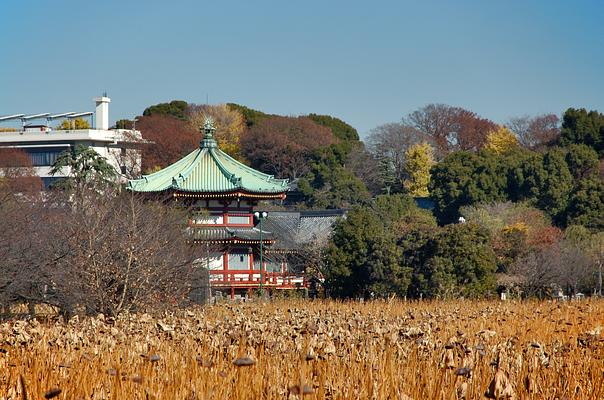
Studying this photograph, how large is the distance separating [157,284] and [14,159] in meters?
41.6

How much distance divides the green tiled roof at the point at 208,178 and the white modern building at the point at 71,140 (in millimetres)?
18805

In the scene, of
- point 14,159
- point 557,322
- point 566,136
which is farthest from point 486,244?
point 14,159

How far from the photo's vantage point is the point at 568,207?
134ft

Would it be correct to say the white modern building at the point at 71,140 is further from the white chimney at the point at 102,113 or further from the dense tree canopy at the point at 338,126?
the dense tree canopy at the point at 338,126

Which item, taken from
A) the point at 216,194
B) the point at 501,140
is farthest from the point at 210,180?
the point at 501,140

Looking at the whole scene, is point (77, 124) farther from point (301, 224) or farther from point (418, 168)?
point (301, 224)

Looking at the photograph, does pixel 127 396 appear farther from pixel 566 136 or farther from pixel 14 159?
pixel 14 159

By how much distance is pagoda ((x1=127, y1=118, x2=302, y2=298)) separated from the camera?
33.8 metres

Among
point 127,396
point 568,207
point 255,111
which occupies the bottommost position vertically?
point 127,396

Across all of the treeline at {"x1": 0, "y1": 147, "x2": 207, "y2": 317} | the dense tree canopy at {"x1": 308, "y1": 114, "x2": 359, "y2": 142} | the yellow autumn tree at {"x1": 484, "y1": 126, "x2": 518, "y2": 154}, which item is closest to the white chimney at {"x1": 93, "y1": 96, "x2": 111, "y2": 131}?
the dense tree canopy at {"x1": 308, "y1": 114, "x2": 359, "y2": 142}

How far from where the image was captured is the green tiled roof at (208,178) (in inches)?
1352

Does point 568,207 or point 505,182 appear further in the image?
point 505,182

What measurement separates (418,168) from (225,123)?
13455 millimetres

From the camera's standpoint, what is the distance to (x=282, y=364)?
7910 millimetres
